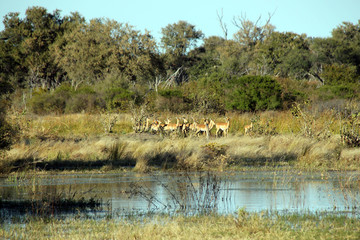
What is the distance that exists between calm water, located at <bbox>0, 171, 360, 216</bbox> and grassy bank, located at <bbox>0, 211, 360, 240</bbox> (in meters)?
0.59

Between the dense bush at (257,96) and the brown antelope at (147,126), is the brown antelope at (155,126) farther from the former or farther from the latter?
the dense bush at (257,96)

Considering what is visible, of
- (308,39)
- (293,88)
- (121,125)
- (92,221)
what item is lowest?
(92,221)

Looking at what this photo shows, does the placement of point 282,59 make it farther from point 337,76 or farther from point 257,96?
point 257,96

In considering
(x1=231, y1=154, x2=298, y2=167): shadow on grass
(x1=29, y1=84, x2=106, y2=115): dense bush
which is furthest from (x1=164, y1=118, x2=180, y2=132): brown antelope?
(x1=29, y1=84, x2=106, y2=115): dense bush

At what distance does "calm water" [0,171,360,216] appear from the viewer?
1006cm

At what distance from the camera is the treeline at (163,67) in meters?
36.0

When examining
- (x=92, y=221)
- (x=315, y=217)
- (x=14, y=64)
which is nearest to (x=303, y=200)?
(x=315, y=217)

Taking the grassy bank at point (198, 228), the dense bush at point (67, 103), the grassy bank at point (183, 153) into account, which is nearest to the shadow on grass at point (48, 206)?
the grassy bank at point (198, 228)

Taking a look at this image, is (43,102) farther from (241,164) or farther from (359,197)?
(359,197)

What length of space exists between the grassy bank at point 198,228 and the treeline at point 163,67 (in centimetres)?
1908

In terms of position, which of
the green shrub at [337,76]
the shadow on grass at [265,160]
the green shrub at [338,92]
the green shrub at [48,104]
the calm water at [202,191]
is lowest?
the calm water at [202,191]

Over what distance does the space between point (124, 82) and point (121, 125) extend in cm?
1503

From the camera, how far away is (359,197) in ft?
35.6

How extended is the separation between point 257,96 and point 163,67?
17.9 meters
